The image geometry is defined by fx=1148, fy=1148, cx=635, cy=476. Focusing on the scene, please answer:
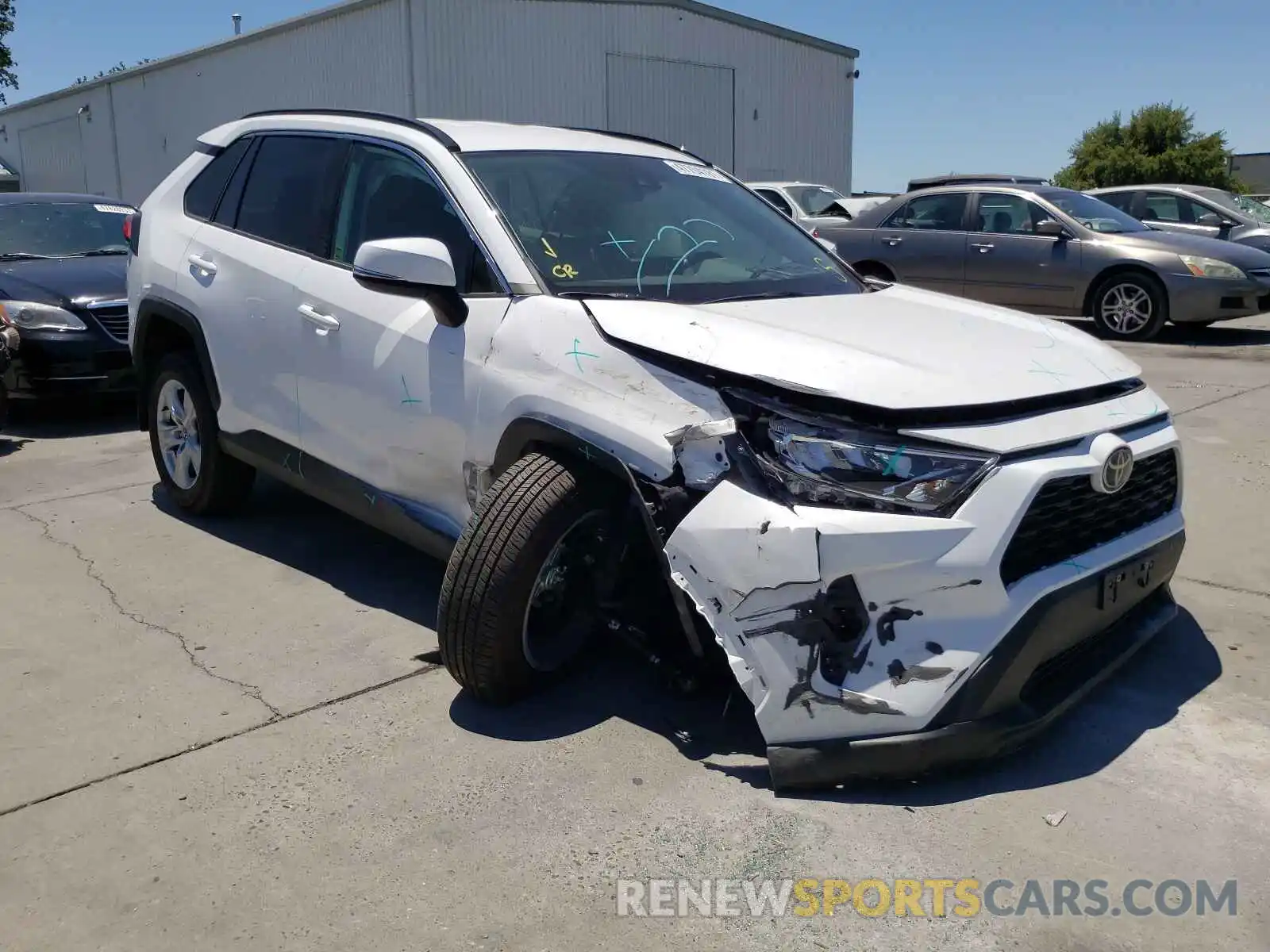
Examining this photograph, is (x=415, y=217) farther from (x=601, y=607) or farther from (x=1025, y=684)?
(x=1025, y=684)

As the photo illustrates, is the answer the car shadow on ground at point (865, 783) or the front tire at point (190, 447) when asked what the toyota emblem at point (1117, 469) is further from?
the front tire at point (190, 447)

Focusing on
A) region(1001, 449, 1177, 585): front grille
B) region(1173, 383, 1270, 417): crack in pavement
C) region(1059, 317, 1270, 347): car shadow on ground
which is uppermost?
region(1001, 449, 1177, 585): front grille

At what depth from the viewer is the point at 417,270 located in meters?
3.53

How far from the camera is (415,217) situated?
4.07 m

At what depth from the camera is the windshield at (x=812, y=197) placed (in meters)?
A: 16.7

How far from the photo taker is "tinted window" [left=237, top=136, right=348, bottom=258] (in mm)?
4484

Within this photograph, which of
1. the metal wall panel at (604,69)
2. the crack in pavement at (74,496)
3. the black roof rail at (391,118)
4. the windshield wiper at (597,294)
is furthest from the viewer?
the metal wall panel at (604,69)

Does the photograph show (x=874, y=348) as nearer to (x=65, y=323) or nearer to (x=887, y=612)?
(x=887, y=612)

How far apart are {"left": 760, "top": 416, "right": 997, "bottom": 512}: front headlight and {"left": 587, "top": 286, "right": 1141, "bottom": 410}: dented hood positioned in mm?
103

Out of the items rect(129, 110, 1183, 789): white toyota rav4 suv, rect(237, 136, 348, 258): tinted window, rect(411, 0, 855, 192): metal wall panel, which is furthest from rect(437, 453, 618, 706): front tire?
rect(411, 0, 855, 192): metal wall panel

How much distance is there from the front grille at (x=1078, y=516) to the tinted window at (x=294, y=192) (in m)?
2.82

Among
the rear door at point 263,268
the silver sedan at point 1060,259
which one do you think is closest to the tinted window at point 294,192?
the rear door at point 263,268

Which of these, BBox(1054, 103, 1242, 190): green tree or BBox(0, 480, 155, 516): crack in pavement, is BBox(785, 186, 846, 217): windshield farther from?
BBox(1054, 103, 1242, 190): green tree

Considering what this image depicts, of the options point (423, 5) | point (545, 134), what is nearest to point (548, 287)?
point (545, 134)
